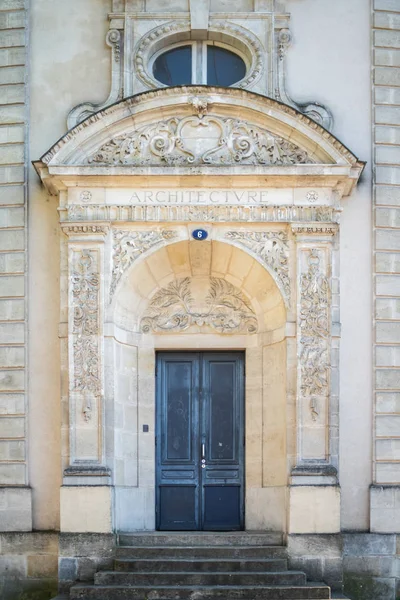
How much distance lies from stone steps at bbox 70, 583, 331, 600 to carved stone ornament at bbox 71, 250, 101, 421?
224 centimetres

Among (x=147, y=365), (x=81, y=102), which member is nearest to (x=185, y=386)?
(x=147, y=365)

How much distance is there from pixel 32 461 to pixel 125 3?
635 cm

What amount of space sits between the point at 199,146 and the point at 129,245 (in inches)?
63.7

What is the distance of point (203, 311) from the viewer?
16.0 meters

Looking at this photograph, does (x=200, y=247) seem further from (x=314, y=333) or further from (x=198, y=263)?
(x=314, y=333)

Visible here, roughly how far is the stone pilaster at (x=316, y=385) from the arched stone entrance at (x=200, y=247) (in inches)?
0.6

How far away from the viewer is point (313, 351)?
14.8 metres

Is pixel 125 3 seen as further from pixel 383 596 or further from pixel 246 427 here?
pixel 383 596

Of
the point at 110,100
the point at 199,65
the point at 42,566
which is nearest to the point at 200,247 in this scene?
the point at 110,100

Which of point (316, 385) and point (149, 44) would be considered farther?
point (149, 44)

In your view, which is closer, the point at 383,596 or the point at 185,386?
the point at 383,596

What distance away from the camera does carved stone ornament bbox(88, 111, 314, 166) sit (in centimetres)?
1507

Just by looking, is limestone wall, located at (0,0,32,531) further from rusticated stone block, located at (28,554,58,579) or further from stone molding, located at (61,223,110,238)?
stone molding, located at (61,223,110,238)

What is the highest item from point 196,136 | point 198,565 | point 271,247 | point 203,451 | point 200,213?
point 196,136
